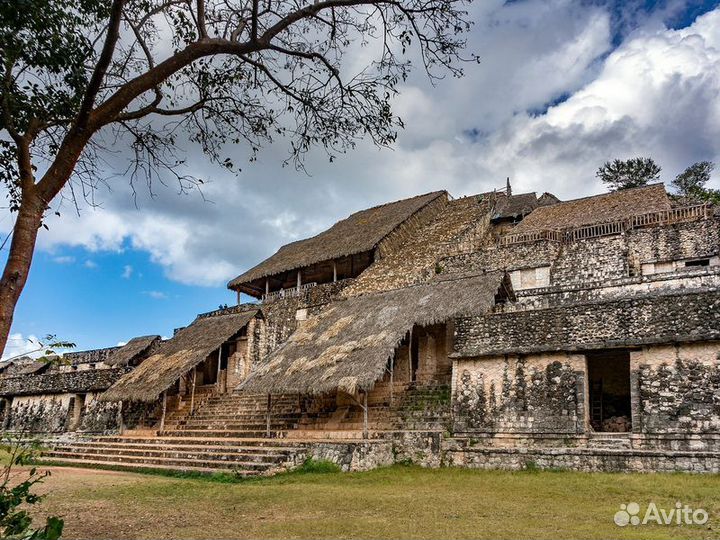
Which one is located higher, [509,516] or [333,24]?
[333,24]

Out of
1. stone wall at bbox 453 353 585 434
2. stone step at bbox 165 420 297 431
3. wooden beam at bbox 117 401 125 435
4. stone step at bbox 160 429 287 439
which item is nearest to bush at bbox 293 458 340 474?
stone wall at bbox 453 353 585 434

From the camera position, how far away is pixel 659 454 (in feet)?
31.8

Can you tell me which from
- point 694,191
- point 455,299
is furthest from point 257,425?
point 694,191

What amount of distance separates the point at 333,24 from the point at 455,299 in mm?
9132

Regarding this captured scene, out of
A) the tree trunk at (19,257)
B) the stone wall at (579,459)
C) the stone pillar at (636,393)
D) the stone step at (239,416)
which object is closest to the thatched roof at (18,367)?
the stone step at (239,416)

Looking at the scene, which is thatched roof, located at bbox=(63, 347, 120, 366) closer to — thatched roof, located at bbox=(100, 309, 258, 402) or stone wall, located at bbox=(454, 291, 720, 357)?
thatched roof, located at bbox=(100, 309, 258, 402)

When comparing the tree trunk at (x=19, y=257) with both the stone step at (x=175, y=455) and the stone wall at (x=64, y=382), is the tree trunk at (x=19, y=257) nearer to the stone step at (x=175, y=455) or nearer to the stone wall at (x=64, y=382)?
the stone step at (x=175, y=455)

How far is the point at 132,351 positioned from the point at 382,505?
20.9m

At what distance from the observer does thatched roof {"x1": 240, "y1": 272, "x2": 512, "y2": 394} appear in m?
13.0

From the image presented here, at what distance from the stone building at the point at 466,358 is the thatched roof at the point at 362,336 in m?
0.06

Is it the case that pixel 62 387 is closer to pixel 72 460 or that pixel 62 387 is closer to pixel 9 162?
pixel 72 460

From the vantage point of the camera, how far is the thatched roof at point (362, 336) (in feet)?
42.5

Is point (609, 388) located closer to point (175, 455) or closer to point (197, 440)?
point (197, 440)

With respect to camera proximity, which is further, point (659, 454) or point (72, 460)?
point (72, 460)
